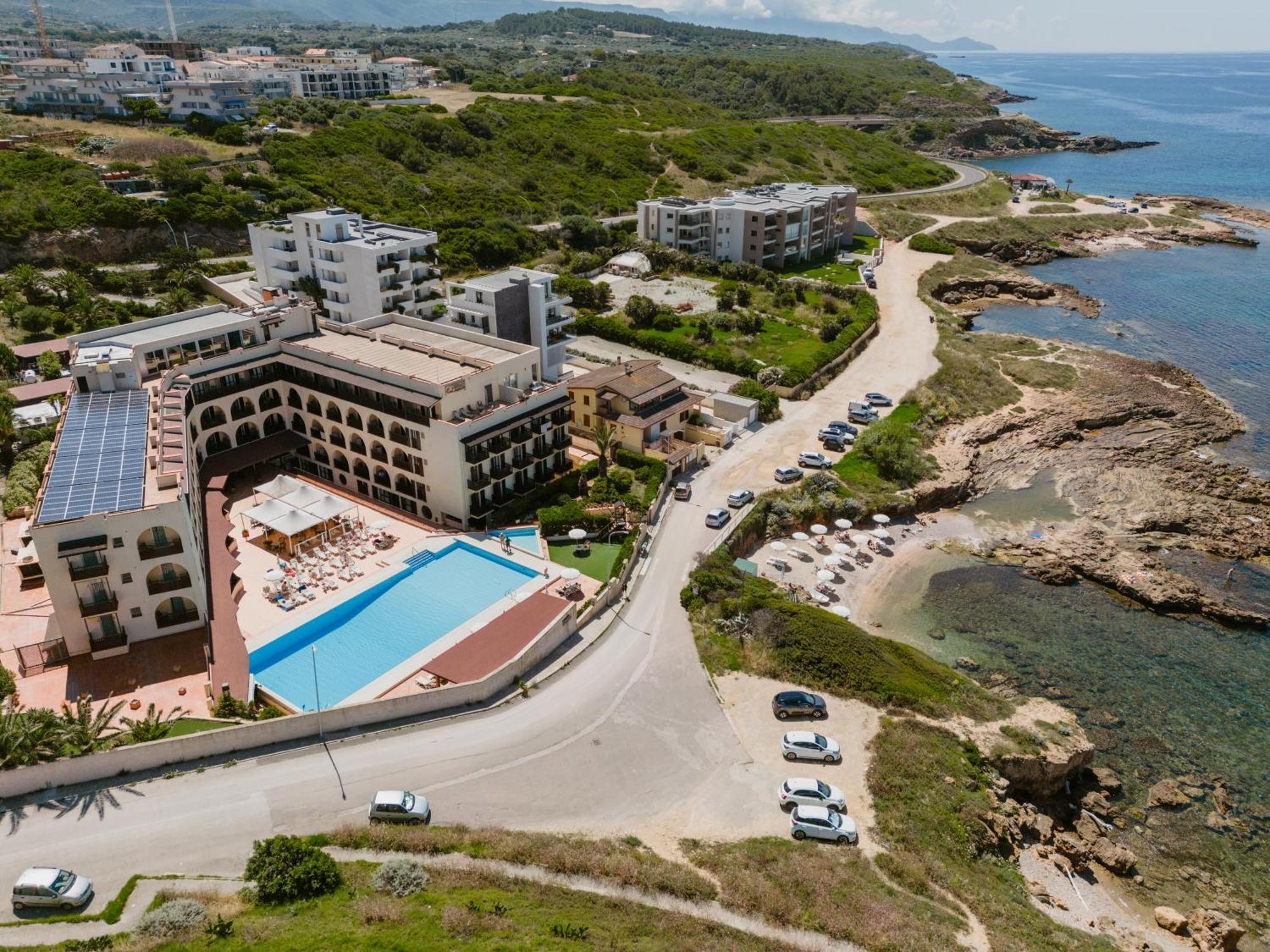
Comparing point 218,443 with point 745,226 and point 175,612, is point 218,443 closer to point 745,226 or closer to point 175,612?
point 175,612

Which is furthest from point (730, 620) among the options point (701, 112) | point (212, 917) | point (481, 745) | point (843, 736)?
point (701, 112)

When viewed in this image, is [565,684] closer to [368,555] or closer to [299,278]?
[368,555]

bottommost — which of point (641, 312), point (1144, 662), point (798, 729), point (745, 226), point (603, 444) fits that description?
point (1144, 662)

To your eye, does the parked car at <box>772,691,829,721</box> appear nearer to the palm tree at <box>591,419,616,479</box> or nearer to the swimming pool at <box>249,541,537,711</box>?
the swimming pool at <box>249,541,537,711</box>

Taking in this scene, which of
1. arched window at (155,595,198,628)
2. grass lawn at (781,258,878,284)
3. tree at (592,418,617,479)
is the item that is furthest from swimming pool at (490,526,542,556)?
grass lawn at (781,258,878,284)

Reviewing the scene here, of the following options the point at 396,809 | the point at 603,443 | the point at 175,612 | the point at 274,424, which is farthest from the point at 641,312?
the point at 396,809

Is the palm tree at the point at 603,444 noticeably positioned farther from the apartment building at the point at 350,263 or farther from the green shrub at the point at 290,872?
the green shrub at the point at 290,872

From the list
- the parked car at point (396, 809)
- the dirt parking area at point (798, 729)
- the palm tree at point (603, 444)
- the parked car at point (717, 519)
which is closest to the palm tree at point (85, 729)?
the parked car at point (396, 809)
